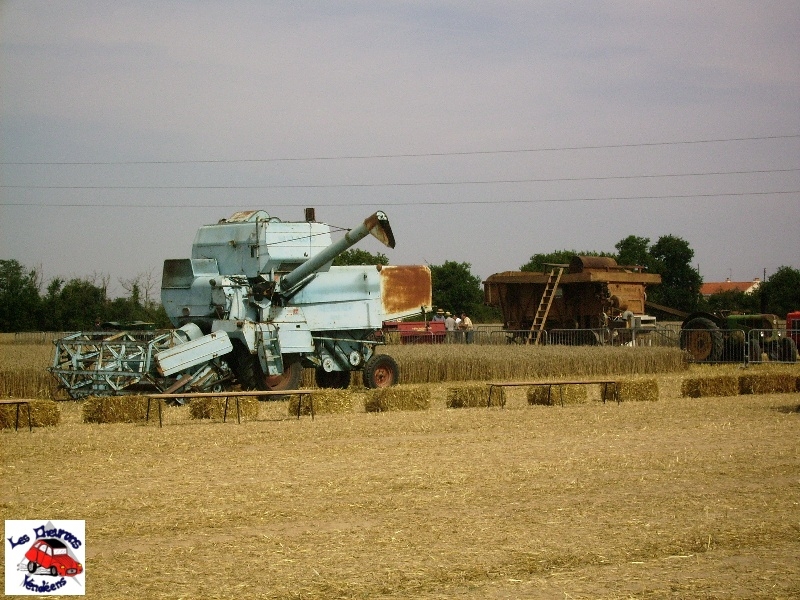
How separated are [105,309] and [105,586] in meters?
40.7

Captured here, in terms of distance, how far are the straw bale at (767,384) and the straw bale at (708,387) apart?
2.00ft

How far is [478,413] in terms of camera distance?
18.6 meters

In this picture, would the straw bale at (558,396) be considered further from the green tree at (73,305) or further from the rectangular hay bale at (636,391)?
the green tree at (73,305)

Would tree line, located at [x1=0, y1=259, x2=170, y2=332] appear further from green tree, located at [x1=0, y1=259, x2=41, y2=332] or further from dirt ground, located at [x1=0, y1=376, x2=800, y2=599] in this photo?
dirt ground, located at [x1=0, y1=376, x2=800, y2=599]

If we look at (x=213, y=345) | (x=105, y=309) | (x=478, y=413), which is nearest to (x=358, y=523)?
(x=478, y=413)

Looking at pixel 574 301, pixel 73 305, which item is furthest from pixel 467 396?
pixel 73 305

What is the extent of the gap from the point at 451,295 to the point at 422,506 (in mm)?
66905

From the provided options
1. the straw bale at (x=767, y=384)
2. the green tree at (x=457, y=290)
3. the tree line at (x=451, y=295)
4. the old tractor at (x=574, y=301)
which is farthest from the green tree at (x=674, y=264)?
the straw bale at (x=767, y=384)

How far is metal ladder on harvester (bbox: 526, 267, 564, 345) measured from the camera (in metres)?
36.5

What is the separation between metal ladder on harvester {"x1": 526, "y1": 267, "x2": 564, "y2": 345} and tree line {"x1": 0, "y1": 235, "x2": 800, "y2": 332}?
997 mm

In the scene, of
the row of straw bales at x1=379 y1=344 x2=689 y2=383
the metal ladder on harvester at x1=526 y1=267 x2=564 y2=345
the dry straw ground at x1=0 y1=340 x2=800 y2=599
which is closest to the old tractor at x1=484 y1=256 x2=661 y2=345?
the metal ladder on harvester at x1=526 y1=267 x2=564 y2=345

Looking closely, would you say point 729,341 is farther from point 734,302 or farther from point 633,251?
point 633,251

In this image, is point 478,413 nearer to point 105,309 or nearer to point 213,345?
point 213,345

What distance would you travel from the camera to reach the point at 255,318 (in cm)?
2106
